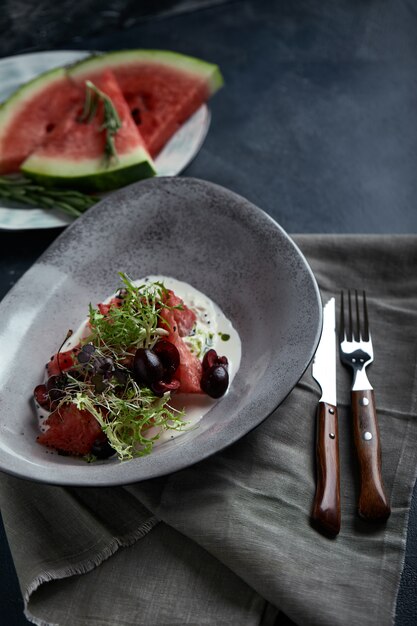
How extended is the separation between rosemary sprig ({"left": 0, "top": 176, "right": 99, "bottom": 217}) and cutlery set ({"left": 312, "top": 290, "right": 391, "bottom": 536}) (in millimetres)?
975

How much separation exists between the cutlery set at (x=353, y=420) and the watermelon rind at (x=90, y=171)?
925mm

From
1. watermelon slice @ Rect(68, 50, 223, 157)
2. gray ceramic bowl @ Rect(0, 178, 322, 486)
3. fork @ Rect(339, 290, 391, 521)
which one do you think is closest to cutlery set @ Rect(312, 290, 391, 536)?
fork @ Rect(339, 290, 391, 521)

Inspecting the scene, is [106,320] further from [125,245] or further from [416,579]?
[416,579]

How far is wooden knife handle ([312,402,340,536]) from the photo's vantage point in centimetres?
181

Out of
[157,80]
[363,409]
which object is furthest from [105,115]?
[363,409]

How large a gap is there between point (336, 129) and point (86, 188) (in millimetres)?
1114

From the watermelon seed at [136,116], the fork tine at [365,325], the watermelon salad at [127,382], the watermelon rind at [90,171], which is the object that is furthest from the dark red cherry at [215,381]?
the watermelon seed at [136,116]

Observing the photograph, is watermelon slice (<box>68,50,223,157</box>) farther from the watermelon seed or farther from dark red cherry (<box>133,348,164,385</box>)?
dark red cherry (<box>133,348,164,385</box>)

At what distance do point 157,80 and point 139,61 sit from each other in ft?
0.40

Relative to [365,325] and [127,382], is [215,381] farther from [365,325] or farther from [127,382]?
[365,325]

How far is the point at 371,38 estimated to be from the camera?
359 centimetres

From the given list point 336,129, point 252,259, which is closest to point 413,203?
point 336,129

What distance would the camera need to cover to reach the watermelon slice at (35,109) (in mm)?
2961

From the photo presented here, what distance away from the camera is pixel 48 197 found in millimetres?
2734
